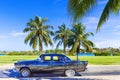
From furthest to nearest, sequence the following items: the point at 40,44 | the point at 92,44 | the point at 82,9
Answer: the point at 40,44
the point at 92,44
the point at 82,9

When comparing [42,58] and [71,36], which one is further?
[71,36]

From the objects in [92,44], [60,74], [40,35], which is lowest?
[60,74]

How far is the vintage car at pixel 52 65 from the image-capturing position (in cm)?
1944

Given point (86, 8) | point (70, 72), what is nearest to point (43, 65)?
point (70, 72)

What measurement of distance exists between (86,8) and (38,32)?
42.9 m

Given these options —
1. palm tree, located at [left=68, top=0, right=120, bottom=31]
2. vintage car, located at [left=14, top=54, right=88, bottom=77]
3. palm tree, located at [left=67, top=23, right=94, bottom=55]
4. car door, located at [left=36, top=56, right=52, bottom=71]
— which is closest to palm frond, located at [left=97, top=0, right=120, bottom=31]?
palm tree, located at [left=68, top=0, right=120, bottom=31]

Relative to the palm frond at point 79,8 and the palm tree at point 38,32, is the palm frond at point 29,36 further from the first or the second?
the palm frond at point 79,8

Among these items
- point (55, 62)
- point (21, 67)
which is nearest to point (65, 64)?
point (55, 62)

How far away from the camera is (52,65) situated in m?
19.5

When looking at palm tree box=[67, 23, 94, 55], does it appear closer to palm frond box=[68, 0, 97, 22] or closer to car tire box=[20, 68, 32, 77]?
car tire box=[20, 68, 32, 77]

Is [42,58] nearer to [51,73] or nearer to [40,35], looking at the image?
[51,73]

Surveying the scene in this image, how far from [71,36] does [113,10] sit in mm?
20323

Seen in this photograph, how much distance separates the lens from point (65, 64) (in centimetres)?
1948

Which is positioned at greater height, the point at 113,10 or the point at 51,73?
the point at 113,10
